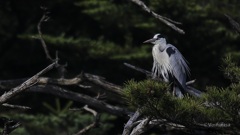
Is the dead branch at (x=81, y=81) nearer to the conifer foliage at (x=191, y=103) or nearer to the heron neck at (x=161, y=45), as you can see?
the heron neck at (x=161, y=45)

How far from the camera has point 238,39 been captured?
1244 cm

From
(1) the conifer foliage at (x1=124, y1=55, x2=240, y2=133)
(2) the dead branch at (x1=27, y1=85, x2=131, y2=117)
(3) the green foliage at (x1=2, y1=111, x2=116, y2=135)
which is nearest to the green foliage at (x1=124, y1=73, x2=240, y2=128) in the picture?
(1) the conifer foliage at (x1=124, y1=55, x2=240, y2=133)

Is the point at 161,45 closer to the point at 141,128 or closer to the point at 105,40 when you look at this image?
the point at 141,128

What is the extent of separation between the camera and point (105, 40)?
12.8 m

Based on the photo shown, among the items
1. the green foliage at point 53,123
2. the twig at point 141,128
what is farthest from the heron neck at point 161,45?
the twig at point 141,128

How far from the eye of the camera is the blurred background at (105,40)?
11.6 metres

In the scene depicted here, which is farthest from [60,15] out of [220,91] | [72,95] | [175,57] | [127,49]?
[220,91]

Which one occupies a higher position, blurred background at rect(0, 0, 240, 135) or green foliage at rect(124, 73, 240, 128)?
green foliage at rect(124, 73, 240, 128)

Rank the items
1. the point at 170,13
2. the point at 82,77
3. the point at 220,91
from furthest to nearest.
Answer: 1. the point at 170,13
2. the point at 82,77
3. the point at 220,91

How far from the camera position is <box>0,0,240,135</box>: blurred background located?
11.6 meters

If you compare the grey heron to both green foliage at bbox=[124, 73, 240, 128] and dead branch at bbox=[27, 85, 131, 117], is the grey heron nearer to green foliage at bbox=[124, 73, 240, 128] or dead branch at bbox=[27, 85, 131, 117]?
dead branch at bbox=[27, 85, 131, 117]

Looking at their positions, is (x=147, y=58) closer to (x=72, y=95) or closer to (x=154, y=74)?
(x=72, y=95)

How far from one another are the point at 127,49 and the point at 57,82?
117 inches

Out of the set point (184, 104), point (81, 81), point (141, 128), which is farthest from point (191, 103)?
point (81, 81)
